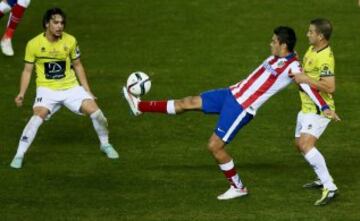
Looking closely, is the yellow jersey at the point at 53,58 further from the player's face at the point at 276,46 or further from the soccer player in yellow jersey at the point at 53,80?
the player's face at the point at 276,46

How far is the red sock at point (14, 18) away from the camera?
68.8 ft

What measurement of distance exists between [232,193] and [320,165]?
1206mm

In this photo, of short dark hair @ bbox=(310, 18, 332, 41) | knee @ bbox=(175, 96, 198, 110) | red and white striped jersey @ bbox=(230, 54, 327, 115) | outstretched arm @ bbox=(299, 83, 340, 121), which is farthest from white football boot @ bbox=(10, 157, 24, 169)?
short dark hair @ bbox=(310, 18, 332, 41)

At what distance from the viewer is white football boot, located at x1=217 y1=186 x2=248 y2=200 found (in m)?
13.5

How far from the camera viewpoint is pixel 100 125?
15414mm

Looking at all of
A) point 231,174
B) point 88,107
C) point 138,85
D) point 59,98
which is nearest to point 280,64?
point 231,174

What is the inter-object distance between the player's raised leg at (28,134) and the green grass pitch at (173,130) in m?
0.17

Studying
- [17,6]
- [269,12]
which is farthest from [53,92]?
[269,12]

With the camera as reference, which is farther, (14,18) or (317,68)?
(14,18)

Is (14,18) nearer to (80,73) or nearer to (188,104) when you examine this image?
(80,73)

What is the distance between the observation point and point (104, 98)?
750 inches

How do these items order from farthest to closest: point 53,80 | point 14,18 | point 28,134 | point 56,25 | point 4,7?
1. point 4,7
2. point 14,18
3. point 53,80
4. point 28,134
5. point 56,25

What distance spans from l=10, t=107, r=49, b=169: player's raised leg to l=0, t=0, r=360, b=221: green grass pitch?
0.57 feet

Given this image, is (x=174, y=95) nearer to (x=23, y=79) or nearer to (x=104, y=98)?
(x=104, y=98)
